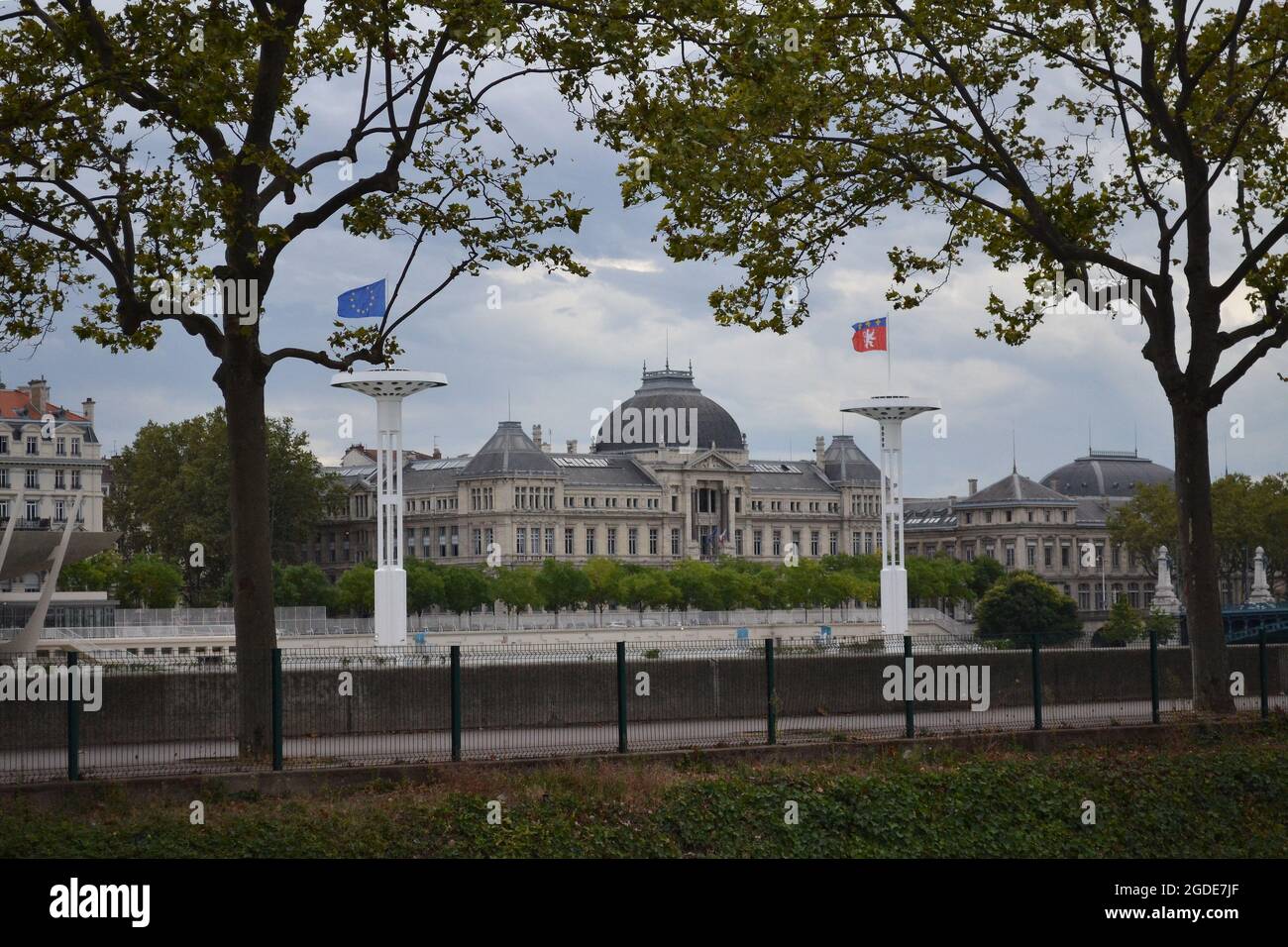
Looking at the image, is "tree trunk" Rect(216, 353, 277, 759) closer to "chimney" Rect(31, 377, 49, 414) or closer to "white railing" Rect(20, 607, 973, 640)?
"white railing" Rect(20, 607, 973, 640)

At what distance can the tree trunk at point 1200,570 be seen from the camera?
3108cm

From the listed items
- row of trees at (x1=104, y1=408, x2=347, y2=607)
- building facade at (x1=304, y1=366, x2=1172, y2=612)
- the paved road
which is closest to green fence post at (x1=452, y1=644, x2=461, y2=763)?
the paved road

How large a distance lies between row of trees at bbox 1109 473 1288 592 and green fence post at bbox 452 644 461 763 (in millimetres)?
116611

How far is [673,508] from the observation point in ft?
605

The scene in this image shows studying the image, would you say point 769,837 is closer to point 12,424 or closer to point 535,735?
point 535,735

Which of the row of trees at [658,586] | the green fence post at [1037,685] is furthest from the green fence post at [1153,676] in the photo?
the row of trees at [658,586]

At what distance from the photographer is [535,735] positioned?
27047 mm

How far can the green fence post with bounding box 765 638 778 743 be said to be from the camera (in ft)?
87.0

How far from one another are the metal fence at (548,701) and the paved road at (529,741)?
0.15 ft

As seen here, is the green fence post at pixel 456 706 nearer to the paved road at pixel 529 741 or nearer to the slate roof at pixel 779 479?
the paved road at pixel 529 741

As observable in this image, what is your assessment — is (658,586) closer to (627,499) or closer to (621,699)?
(627,499)

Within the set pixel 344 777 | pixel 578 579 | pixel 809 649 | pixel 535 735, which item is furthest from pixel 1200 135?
pixel 578 579
